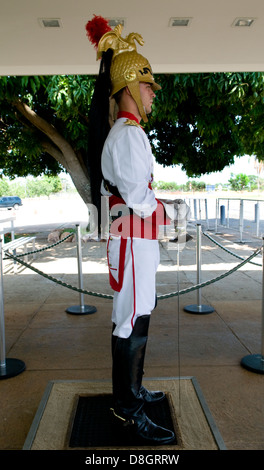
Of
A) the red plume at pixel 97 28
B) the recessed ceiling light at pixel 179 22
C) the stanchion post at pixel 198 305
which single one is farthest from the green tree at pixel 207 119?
the red plume at pixel 97 28

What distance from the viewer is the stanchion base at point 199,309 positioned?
16.1 ft

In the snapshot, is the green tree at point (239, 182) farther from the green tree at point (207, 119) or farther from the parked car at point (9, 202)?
the green tree at point (207, 119)

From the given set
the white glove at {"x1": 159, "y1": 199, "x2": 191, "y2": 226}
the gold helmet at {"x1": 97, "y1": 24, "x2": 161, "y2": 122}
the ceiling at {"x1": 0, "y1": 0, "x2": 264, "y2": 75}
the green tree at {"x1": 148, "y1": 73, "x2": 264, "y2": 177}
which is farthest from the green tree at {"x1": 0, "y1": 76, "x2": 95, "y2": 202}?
the white glove at {"x1": 159, "y1": 199, "x2": 191, "y2": 226}

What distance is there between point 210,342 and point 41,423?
6.69 ft

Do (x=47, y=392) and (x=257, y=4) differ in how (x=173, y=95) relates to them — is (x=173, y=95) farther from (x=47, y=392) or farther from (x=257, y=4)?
(x=47, y=392)

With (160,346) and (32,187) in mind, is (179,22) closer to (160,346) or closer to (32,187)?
(160,346)

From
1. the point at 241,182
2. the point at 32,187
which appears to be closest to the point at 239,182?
the point at 241,182

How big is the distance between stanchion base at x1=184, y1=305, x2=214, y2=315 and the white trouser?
9.05 feet

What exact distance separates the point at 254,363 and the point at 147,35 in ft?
12.8

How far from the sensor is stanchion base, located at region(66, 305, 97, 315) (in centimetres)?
500

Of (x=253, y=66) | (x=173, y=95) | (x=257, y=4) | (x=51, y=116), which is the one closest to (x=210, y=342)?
(x=257, y=4)

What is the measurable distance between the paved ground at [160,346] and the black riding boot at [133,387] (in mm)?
429

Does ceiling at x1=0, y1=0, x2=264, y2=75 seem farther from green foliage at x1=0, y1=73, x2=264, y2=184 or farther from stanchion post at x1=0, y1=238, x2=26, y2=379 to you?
stanchion post at x1=0, y1=238, x2=26, y2=379

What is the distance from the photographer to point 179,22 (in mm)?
4488
